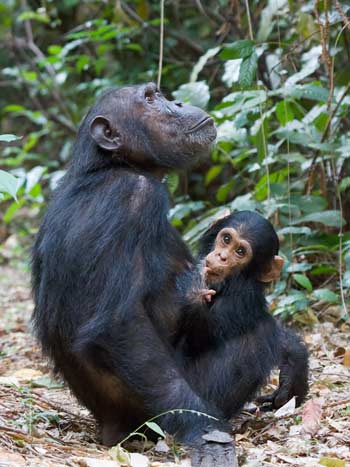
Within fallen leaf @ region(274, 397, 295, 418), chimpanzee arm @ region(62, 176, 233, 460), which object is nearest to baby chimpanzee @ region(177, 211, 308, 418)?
fallen leaf @ region(274, 397, 295, 418)

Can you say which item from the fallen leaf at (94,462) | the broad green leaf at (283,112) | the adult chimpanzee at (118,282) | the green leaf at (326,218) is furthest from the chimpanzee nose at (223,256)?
→ the broad green leaf at (283,112)

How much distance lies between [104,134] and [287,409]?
6.24ft

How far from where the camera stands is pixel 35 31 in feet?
42.1

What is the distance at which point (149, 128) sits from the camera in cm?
475

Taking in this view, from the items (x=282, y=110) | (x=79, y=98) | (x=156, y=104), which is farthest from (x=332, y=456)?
(x=79, y=98)

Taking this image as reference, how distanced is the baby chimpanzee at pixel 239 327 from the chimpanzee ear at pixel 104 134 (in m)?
0.90

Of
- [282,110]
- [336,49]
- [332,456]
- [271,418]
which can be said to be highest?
[336,49]

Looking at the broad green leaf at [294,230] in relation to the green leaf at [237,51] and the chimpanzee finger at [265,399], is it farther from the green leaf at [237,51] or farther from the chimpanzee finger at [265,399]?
the chimpanzee finger at [265,399]

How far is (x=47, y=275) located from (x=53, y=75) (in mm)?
8017

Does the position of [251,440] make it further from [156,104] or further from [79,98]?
[79,98]

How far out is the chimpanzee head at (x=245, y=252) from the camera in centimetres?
486

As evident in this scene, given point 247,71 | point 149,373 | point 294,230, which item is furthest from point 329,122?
point 149,373

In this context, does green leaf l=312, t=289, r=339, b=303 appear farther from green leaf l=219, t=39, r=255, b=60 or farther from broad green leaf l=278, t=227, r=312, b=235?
green leaf l=219, t=39, r=255, b=60

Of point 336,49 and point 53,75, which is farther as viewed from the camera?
point 53,75
